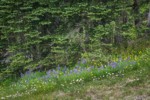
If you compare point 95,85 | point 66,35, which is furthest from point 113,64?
point 66,35

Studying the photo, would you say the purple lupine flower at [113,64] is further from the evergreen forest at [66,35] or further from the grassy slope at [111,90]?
the grassy slope at [111,90]

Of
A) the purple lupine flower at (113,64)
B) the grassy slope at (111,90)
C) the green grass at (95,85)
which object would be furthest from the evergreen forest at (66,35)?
the grassy slope at (111,90)

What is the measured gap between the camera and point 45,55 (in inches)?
466

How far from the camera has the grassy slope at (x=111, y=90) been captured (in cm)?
714

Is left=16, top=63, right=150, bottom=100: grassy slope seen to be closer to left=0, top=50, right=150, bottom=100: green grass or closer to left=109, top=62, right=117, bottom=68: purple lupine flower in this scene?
left=0, top=50, right=150, bottom=100: green grass

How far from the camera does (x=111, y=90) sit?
7.60 m

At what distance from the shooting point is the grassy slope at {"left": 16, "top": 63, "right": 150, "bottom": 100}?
23.4 ft

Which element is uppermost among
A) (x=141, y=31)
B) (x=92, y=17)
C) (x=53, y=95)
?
(x=92, y=17)

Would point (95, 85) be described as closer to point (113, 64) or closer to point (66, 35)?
point (113, 64)

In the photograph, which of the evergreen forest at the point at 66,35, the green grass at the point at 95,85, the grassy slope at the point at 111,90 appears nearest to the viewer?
the grassy slope at the point at 111,90

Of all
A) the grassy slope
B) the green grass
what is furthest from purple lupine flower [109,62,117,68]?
the grassy slope

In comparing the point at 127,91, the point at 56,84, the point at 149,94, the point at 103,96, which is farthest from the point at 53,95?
the point at 149,94

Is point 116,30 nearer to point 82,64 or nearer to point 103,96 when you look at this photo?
point 82,64

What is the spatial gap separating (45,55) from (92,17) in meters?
2.67
